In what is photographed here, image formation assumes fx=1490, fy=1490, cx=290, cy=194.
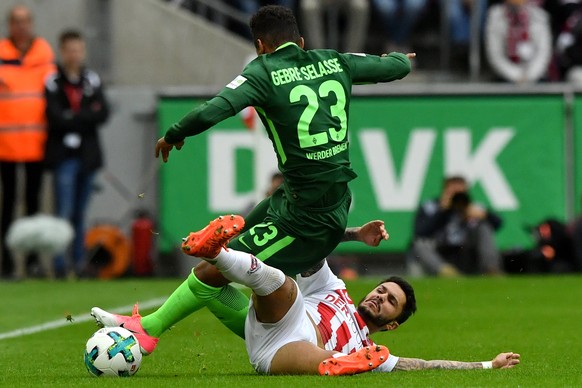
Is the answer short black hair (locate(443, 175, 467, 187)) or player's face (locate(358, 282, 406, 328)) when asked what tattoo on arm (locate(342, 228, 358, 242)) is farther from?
short black hair (locate(443, 175, 467, 187))

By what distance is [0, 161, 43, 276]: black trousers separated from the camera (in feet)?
58.8

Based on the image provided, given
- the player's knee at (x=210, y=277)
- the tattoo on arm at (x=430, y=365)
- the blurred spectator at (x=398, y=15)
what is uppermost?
the blurred spectator at (x=398, y=15)

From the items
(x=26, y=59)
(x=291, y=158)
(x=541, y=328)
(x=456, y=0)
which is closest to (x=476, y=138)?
(x=456, y=0)

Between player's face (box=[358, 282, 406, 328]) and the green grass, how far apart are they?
566 millimetres

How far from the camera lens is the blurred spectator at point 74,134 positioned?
A: 1750 cm

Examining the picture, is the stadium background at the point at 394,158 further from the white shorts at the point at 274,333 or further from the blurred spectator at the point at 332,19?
the white shorts at the point at 274,333

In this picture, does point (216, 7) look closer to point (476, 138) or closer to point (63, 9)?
point (63, 9)

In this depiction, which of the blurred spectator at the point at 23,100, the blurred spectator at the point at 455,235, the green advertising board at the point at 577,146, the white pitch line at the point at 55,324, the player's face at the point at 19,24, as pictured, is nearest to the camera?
the white pitch line at the point at 55,324

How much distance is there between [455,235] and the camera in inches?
710

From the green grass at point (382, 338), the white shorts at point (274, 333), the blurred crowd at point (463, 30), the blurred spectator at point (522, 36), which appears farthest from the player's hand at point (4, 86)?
the white shorts at point (274, 333)

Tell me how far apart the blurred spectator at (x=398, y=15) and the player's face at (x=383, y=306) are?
11.7 m

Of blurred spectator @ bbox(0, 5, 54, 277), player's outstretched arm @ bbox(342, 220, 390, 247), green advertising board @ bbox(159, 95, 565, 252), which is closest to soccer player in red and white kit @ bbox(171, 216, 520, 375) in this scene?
player's outstretched arm @ bbox(342, 220, 390, 247)

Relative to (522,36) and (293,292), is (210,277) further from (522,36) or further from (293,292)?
(522,36)

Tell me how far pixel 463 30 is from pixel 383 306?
12393 millimetres
